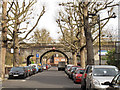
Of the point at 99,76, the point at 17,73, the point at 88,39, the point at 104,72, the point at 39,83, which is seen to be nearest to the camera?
the point at 99,76

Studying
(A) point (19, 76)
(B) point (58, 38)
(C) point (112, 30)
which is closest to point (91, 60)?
(A) point (19, 76)

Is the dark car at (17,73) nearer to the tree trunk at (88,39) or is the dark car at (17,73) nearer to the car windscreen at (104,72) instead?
the tree trunk at (88,39)

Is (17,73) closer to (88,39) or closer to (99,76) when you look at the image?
(88,39)

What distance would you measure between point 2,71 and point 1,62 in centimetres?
107

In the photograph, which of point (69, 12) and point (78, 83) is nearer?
point (78, 83)

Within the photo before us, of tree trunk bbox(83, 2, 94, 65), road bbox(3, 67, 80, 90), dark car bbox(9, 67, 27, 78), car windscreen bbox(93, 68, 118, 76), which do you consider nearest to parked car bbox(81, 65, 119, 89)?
car windscreen bbox(93, 68, 118, 76)

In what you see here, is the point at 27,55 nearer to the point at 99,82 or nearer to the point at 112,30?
the point at 112,30

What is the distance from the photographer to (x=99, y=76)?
48.3 feet

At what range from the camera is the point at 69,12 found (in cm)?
4384

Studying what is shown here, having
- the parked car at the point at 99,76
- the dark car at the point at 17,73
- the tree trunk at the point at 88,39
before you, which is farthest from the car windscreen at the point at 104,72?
the dark car at the point at 17,73

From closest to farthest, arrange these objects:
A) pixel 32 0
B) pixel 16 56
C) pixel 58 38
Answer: pixel 32 0 < pixel 16 56 < pixel 58 38

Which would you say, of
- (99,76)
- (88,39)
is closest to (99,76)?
(99,76)

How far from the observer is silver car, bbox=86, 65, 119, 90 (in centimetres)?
1370

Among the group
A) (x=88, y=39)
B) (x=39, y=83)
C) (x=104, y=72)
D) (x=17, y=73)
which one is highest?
(x=88, y=39)
